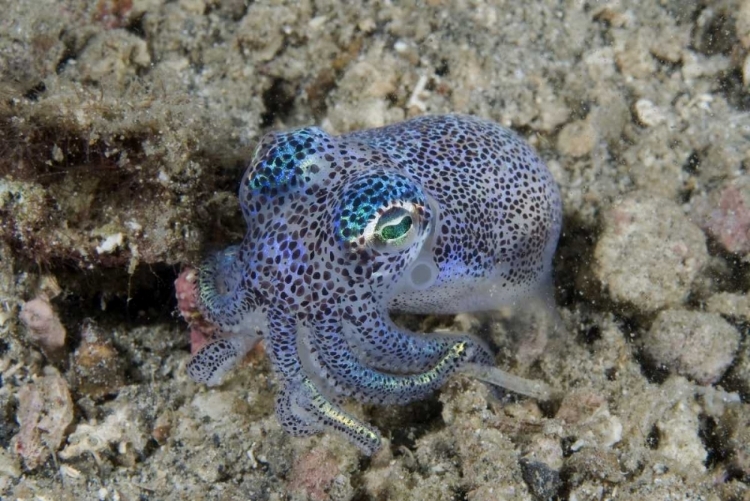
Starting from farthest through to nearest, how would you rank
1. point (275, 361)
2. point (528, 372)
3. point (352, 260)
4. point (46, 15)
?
point (46, 15)
point (528, 372)
point (275, 361)
point (352, 260)

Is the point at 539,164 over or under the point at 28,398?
over

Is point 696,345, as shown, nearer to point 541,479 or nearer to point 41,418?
point 541,479

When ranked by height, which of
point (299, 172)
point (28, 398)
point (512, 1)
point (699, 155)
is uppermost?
point (512, 1)

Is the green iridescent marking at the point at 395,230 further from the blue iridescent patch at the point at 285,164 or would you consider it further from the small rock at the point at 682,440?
the small rock at the point at 682,440

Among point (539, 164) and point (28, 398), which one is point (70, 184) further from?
point (539, 164)

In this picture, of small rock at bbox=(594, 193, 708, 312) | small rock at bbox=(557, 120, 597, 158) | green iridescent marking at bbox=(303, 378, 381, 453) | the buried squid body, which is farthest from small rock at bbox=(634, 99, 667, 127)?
green iridescent marking at bbox=(303, 378, 381, 453)

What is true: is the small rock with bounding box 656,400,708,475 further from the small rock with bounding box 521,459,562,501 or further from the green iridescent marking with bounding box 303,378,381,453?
the green iridescent marking with bounding box 303,378,381,453

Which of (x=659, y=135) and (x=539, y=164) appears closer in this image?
(x=539, y=164)

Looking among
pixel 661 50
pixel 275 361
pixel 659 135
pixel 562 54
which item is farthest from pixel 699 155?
pixel 275 361
